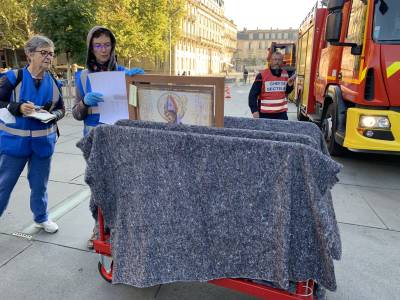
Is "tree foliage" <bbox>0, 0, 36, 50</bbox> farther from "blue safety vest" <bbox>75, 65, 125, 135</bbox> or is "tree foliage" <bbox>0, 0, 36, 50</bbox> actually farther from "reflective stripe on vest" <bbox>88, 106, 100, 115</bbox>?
"reflective stripe on vest" <bbox>88, 106, 100, 115</bbox>

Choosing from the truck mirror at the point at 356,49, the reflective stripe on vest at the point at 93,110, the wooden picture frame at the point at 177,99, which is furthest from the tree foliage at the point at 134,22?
the wooden picture frame at the point at 177,99

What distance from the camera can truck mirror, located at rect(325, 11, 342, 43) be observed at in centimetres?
471

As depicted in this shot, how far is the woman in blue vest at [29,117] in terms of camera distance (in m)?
2.63

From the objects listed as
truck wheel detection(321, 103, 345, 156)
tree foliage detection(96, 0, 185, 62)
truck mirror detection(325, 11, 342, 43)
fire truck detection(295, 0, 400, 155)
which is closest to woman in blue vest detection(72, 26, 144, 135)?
fire truck detection(295, 0, 400, 155)

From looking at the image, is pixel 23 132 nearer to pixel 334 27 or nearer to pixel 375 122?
pixel 375 122

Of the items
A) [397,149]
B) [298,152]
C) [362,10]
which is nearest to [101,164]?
[298,152]

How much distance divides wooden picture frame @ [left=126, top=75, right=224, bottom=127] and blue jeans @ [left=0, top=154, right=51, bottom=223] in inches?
53.3

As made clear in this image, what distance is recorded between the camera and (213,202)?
165cm

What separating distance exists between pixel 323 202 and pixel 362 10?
4170 mm

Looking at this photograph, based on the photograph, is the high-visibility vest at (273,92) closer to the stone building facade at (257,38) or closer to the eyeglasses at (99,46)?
the eyeglasses at (99,46)

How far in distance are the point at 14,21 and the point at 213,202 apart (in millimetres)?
34630

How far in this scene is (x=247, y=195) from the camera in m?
1.59

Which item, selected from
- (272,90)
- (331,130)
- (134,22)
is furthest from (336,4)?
(134,22)

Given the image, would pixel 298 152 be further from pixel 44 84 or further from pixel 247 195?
pixel 44 84
